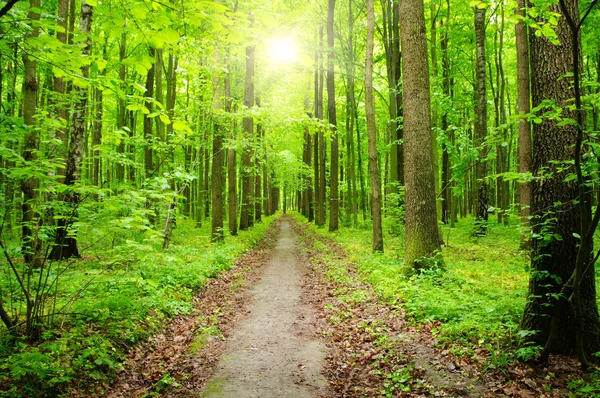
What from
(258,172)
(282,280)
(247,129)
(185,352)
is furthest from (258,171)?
(185,352)

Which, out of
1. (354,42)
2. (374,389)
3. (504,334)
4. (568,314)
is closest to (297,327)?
(374,389)

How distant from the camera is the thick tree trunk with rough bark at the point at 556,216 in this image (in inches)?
163

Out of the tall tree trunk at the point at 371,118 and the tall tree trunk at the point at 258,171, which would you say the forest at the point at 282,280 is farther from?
the tall tree trunk at the point at 258,171

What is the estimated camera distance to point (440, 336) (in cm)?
525

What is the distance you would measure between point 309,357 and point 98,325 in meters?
3.39

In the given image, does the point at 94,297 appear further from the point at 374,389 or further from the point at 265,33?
the point at 265,33

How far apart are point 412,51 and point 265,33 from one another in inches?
247

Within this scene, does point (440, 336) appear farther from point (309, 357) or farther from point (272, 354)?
point (272, 354)

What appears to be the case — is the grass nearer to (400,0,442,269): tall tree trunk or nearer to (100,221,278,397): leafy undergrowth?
(400,0,442,269): tall tree trunk

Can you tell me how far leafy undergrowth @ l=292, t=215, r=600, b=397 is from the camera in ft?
13.3

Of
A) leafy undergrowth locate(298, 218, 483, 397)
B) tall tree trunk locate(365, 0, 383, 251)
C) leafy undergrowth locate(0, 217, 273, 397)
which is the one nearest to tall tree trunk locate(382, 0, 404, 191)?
tall tree trunk locate(365, 0, 383, 251)

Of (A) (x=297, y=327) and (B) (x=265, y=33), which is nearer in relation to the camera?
(B) (x=265, y=33)

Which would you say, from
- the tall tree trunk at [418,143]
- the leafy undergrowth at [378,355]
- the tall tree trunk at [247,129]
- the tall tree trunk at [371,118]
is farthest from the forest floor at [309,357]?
the tall tree trunk at [247,129]

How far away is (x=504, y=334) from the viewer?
4.76 metres
